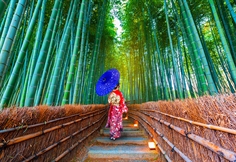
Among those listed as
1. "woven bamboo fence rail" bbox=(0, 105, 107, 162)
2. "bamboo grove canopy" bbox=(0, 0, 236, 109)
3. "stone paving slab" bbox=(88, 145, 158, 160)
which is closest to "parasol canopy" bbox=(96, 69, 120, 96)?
"bamboo grove canopy" bbox=(0, 0, 236, 109)

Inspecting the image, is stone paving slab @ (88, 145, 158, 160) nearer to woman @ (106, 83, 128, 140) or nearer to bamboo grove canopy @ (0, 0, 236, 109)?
woman @ (106, 83, 128, 140)

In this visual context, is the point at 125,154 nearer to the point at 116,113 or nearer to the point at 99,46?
the point at 116,113

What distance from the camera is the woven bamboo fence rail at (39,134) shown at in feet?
3.64

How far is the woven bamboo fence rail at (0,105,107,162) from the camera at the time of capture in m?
1.11

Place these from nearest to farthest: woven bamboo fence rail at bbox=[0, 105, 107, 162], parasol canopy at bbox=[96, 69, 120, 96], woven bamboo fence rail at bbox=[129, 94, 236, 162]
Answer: woven bamboo fence rail at bbox=[129, 94, 236, 162], woven bamboo fence rail at bbox=[0, 105, 107, 162], parasol canopy at bbox=[96, 69, 120, 96]

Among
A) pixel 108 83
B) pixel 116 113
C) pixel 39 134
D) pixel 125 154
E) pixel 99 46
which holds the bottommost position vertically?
pixel 125 154

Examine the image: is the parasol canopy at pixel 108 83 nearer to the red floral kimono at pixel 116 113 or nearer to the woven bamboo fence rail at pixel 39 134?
the red floral kimono at pixel 116 113

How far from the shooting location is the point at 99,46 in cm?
709

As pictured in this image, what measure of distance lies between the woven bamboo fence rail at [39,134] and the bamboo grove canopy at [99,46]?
51 cm

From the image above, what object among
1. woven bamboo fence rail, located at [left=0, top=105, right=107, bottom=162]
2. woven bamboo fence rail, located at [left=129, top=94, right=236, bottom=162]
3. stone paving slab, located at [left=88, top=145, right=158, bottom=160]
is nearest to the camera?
woven bamboo fence rail, located at [left=129, top=94, right=236, bottom=162]

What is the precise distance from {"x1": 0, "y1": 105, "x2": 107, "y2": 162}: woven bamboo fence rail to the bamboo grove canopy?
1.68 ft

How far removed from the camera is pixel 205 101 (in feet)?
3.46

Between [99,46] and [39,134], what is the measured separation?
600 centimetres

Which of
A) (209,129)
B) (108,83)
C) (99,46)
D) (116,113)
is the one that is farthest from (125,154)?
(99,46)
